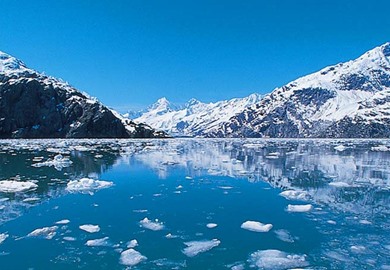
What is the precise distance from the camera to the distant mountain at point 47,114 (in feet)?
471

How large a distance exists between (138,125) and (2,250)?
557 feet

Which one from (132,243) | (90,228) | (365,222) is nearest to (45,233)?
(90,228)

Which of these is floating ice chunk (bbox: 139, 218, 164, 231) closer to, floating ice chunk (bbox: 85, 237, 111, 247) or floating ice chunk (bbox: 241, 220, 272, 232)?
floating ice chunk (bbox: 85, 237, 111, 247)

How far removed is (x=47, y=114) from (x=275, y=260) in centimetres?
15910

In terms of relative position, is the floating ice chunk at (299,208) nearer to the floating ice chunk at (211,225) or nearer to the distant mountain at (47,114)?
the floating ice chunk at (211,225)

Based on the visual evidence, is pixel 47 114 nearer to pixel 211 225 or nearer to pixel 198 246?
pixel 211 225

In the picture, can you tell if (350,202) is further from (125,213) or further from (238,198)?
(125,213)

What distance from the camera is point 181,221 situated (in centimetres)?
1056

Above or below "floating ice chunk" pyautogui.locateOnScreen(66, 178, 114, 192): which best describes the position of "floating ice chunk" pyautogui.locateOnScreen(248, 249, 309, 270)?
below

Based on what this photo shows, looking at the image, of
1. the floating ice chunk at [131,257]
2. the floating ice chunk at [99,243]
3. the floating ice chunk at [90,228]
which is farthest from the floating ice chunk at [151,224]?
the floating ice chunk at [131,257]

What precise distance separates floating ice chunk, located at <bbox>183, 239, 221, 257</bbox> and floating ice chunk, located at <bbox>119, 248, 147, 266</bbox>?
3.58 feet

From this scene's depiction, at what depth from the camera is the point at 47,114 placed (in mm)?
150000

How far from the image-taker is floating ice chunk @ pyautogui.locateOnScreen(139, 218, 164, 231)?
9758mm

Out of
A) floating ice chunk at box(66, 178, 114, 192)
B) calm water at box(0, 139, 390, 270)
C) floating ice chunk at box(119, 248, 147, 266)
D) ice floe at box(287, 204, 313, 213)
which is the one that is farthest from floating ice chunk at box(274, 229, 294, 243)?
floating ice chunk at box(66, 178, 114, 192)
